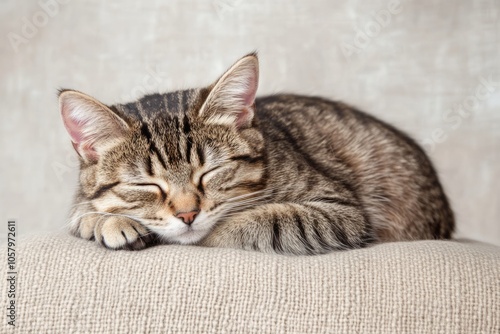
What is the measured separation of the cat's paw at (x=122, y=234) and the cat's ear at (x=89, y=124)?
0.21m

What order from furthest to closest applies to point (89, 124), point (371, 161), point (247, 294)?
1. point (371, 161)
2. point (89, 124)
3. point (247, 294)

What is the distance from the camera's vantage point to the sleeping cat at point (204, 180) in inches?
64.1

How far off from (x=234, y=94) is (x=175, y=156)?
250 mm

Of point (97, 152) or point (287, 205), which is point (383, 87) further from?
point (97, 152)

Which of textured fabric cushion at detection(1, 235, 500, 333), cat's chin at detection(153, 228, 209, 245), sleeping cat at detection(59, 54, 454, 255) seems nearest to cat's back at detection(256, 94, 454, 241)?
sleeping cat at detection(59, 54, 454, 255)

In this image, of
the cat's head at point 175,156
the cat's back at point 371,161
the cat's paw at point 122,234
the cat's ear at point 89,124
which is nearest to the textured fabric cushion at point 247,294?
the cat's paw at point 122,234

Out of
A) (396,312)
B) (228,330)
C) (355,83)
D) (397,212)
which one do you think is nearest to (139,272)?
(228,330)

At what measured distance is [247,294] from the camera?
1.37 metres

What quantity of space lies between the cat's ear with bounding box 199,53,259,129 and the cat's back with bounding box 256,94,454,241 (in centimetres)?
19

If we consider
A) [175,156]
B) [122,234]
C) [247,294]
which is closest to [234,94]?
[175,156]

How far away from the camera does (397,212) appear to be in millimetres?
2111

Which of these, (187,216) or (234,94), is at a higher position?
(234,94)

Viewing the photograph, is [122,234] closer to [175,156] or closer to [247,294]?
[175,156]

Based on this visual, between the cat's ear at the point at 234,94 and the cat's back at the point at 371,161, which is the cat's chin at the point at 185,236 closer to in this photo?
the cat's ear at the point at 234,94
